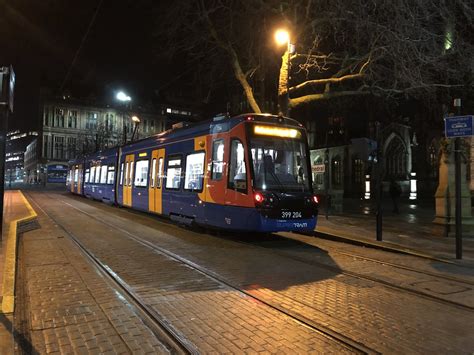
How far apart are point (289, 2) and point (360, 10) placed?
4.97 meters

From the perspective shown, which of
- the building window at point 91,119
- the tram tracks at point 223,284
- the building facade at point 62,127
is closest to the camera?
the tram tracks at point 223,284

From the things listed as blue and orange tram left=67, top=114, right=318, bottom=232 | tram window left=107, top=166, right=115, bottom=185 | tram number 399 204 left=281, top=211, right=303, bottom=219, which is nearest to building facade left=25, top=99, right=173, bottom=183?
tram window left=107, top=166, right=115, bottom=185

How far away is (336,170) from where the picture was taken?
57.8 m

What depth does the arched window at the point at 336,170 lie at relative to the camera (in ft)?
187

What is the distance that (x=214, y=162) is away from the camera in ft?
41.2

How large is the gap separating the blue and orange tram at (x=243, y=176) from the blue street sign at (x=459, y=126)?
3.62 metres

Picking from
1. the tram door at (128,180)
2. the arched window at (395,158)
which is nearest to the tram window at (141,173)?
the tram door at (128,180)

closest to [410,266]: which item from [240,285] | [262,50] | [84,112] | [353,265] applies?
[353,265]

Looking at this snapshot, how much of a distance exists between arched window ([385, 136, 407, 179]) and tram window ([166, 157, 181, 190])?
40.2m

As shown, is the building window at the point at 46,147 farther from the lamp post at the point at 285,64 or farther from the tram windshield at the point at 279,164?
the tram windshield at the point at 279,164

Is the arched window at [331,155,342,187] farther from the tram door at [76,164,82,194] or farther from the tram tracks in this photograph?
the tram tracks

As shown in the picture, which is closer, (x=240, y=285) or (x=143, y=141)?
(x=240, y=285)

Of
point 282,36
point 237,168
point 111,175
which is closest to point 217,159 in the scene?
point 237,168

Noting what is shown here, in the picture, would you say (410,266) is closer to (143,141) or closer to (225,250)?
(225,250)
